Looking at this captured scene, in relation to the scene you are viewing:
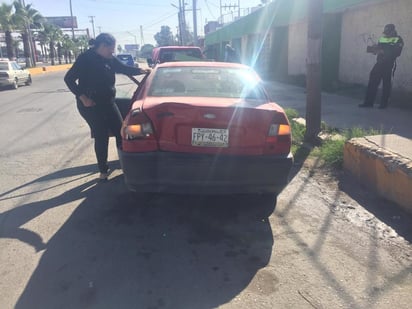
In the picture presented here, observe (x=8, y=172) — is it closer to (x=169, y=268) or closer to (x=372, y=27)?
(x=169, y=268)

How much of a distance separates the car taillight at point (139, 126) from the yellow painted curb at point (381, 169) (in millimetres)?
2494

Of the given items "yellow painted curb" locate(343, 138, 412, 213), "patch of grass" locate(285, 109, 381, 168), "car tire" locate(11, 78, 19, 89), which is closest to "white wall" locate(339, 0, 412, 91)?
"patch of grass" locate(285, 109, 381, 168)

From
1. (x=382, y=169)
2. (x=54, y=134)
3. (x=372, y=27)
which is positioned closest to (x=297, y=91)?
(x=372, y=27)

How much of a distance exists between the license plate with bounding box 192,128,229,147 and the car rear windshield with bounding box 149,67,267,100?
0.58 meters

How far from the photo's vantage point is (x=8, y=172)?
5508 mm

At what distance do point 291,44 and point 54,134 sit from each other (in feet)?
46.5

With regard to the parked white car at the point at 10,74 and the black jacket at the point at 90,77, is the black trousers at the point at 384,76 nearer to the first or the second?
the black jacket at the point at 90,77

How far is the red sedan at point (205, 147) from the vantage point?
11.2 feet

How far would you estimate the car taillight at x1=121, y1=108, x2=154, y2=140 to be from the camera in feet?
11.4

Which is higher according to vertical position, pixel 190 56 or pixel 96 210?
pixel 190 56

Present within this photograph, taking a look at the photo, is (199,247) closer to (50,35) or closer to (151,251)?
(151,251)

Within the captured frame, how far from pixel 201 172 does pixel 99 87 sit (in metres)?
1.97

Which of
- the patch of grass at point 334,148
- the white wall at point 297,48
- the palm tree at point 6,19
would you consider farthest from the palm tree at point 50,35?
the patch of grass at point 334,148

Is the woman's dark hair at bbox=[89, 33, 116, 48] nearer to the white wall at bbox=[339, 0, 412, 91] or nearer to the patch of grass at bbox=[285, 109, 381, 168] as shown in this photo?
the patch of grass at bbox=[285, 109, 381, 168]
